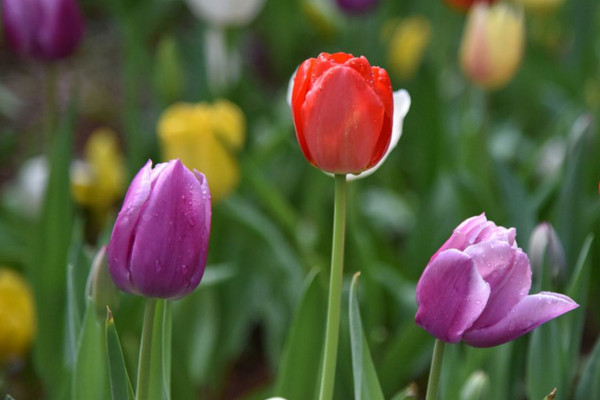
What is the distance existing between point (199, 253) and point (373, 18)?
1527 mm

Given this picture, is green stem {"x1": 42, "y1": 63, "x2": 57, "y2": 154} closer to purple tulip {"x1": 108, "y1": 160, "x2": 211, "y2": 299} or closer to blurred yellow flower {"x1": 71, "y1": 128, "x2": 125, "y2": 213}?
blurred yellow flower {"x1": 71, "y1": 128, "x2": 125, "y2": 213}

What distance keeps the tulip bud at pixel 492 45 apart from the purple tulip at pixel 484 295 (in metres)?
0.90

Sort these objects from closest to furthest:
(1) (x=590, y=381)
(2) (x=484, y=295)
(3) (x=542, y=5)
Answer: (2) (x=484, y=295)
(1) (x=590, y=381)
(3) (x=542, y=5)

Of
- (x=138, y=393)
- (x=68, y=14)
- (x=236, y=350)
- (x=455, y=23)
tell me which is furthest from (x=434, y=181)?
(x=138, y=393)

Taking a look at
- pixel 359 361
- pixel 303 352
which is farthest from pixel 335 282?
pixel 303 352

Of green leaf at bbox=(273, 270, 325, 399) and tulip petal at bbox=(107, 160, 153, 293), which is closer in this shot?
tulip petal at bbox=(107, 160, 153, 293)

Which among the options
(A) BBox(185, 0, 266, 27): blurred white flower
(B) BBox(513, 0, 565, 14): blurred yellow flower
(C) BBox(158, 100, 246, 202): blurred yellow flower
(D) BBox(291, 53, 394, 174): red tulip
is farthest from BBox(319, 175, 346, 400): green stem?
(B) BBox(513, 0, 565, 14): blurred yellow flower

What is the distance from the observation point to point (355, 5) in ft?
5.76

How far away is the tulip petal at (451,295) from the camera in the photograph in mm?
632

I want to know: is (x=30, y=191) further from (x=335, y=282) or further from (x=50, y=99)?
(x=335, y=282)

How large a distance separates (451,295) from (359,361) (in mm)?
125

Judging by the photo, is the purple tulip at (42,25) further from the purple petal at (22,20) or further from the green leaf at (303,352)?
the green leaf at (303,352)

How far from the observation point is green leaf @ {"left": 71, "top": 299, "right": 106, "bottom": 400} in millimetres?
781

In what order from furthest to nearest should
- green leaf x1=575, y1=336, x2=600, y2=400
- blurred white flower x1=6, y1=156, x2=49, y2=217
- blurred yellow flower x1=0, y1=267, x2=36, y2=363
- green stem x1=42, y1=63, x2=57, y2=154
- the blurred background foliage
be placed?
blurred white flower x1=6, y1=156, x2=49, y2=217 < green stem x1=42, y1=63, x2=57, y2=154 < blurred yellow flower x1=0, y1=267, x2=36, y2=363 < the blurred background foliage < green leaf x1=575, y1=336, x2=600, y2=400
